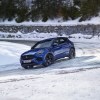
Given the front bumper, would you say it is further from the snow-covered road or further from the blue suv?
the snow-covered road

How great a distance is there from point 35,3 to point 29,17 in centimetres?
206

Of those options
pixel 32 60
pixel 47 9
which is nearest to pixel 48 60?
pixel 32 60

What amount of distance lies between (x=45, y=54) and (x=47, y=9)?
32254 millimetres

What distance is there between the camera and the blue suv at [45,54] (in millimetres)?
21438

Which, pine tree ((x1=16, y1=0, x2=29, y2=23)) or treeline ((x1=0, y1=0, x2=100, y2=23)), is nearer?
treeline ((x1=0, y1=0, x2=100, y2=23))

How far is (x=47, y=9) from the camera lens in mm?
53375

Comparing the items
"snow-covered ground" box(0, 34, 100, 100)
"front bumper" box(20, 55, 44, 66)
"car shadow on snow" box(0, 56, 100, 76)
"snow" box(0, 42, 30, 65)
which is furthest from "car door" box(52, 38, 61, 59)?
"snow-covered ground" box(0, 34, 100, 100)

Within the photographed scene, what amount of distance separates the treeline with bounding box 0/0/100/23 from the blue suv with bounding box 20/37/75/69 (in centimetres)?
2520

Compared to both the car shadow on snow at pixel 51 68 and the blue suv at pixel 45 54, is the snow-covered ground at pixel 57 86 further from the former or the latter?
the blue suv at pixel 45 54

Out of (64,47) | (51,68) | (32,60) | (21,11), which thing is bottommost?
(21,11)

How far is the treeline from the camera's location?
160 ft

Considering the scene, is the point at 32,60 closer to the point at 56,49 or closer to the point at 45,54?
the point at 45,54

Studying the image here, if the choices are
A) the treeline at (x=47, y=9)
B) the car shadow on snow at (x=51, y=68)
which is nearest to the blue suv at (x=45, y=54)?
the car shadow on snow at (x=51, y=68)

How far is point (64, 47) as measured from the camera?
23906mm
